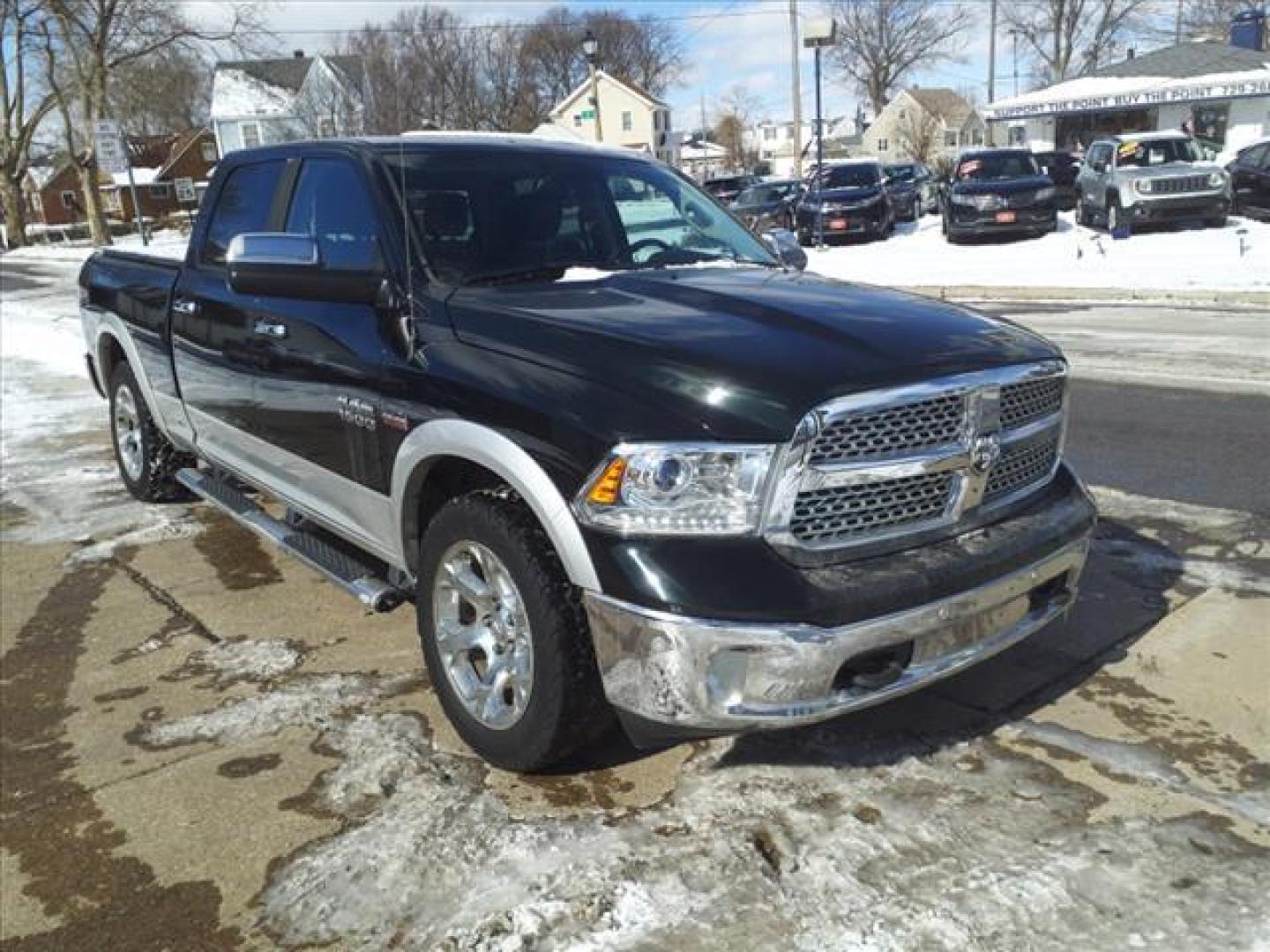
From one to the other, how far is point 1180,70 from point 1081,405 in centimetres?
3785

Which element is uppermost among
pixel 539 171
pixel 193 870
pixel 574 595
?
pixel 539 171

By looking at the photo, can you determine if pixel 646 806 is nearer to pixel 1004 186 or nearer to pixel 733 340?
pixel 733 340

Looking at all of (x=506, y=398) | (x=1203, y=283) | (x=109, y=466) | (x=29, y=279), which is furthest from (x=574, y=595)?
(x=29, y=279)

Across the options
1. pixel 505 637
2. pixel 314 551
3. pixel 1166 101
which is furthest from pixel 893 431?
pixel 1166 101

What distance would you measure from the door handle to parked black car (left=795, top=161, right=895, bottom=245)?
18.8 meters

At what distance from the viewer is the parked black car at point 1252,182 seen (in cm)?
2020

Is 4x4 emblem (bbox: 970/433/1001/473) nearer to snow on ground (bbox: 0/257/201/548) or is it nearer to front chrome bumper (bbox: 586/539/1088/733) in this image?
front chrome bumper (bbox: 586/539/1088/733)

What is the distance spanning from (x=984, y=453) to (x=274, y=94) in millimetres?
72295

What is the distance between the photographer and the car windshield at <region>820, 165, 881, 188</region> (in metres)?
23.5

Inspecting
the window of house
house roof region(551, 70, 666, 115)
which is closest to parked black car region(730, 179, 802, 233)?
house roof region(551, 70, 666, 115)

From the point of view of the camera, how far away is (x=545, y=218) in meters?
3.94

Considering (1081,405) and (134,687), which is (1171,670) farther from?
(1081,405)

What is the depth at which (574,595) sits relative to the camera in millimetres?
2918

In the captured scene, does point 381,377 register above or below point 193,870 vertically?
above
